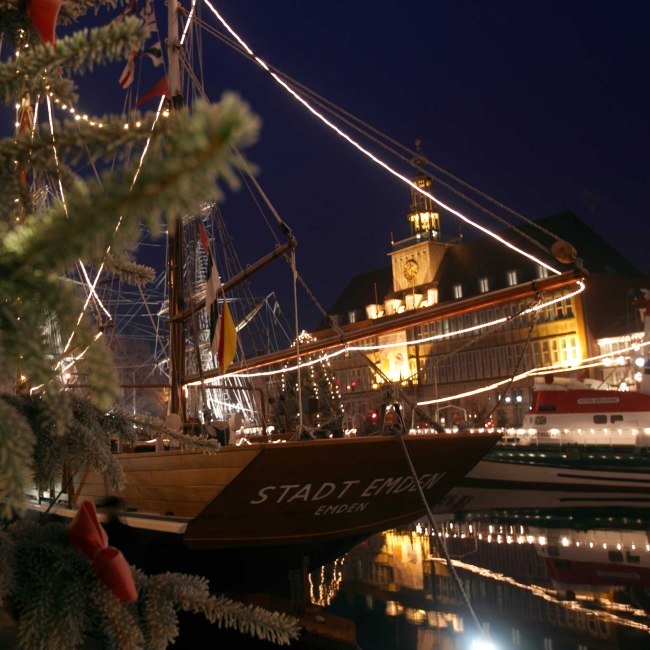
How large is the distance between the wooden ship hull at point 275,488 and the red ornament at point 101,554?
5.64 meters

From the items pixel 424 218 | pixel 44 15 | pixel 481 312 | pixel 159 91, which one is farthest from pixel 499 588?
pixel 424 218

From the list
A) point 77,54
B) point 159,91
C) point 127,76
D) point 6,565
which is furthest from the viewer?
point 159,91

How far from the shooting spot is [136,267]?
2.21 metres

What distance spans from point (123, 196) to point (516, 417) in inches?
1865

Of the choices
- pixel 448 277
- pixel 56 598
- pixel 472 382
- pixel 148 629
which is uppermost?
pixel 448 277

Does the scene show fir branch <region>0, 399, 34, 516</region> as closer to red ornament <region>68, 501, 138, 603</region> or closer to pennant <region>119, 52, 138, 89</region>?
red ornament <region>68, 501, 138, 603</region>

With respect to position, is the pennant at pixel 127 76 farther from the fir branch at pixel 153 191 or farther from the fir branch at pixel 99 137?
the fir branch at pixel 153 191

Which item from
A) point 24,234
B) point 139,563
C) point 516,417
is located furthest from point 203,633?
point 516,417

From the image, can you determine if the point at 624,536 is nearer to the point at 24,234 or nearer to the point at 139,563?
the point at 139,563

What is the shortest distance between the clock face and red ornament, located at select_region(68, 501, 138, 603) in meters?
61.1

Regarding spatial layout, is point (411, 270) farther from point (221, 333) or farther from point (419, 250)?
point (221, 333)

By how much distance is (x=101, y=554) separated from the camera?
1590mm

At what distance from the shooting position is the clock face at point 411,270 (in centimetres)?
6206

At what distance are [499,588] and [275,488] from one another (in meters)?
3.56
